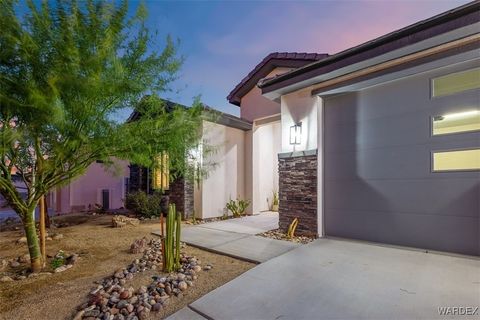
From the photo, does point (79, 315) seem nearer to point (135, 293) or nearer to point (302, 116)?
point (135, 293)

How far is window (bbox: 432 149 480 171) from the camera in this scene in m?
4.45

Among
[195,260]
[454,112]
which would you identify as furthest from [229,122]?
[454,112]

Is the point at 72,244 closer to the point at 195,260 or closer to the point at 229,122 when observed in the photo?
the point at 195,260

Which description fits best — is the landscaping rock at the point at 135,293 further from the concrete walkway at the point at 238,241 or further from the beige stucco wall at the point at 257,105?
the beige stucco wall at the point at 257,105

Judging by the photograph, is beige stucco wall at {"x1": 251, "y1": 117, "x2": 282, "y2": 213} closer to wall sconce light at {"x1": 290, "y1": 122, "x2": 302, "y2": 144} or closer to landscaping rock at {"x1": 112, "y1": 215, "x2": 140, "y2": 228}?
wall sconce light at {"x1": 290, "y1": 122, "x2": 302, "y2": 144}

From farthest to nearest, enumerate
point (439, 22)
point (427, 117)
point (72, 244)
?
1. point (72, 244)
2. point (427, 117)
3. point (439, 22)

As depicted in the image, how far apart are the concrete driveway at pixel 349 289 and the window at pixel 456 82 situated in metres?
3.28

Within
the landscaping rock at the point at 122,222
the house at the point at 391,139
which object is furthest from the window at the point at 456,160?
the landscaping rock at the point at 122,222

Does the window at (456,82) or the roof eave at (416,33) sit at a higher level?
the roof eave at (416,33)

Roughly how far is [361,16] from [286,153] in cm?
449

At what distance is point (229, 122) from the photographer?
34.0 ft

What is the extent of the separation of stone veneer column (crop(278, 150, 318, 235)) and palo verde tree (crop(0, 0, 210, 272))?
11.8 feet

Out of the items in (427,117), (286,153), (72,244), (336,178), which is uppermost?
(427,117)

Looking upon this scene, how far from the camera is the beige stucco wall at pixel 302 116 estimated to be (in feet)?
21.5
